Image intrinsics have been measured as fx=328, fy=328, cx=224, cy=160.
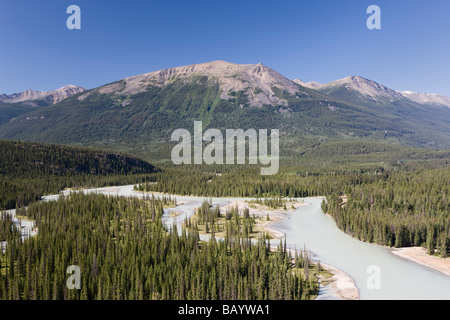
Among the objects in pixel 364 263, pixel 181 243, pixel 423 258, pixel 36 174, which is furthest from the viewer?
pixel 36 174

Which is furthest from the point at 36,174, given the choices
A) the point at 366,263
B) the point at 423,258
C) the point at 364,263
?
the point at 423,258

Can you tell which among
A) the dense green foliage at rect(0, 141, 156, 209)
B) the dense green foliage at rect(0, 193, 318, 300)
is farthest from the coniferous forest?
the dense green foliage at rect(0, 141, 156, 209)

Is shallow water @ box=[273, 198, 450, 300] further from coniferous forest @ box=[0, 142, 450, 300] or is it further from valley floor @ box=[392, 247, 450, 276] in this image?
coniferous forest @ box=[0, 142, 450, 300]

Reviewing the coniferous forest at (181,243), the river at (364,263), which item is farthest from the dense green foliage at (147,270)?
the river at (364,263)

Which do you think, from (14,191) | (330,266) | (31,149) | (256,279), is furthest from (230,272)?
(31,149)

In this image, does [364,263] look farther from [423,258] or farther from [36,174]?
[36,174]

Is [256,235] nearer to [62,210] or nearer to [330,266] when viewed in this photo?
[330,266]

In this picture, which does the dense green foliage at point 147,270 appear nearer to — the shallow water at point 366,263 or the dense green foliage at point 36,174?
the shallow water at point 366,263
